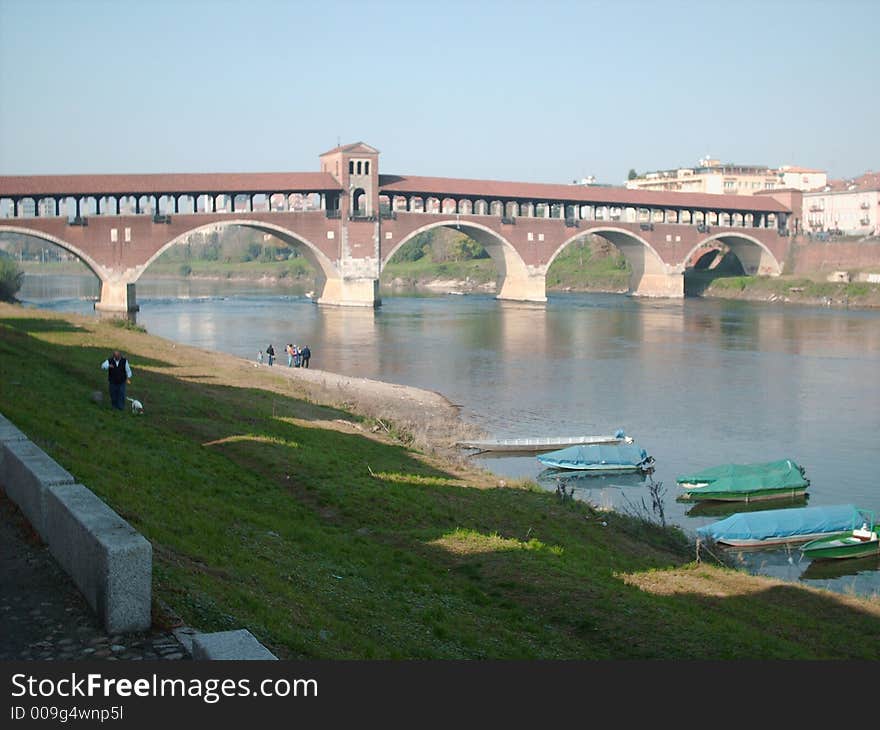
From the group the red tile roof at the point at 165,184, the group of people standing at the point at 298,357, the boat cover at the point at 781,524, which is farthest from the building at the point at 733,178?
the boat cover at the point at 781,524

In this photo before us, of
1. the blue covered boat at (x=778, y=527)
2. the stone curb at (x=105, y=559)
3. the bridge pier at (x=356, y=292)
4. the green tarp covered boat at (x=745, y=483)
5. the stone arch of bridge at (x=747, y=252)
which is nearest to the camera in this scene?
the stone curb at (x=105, y=559)

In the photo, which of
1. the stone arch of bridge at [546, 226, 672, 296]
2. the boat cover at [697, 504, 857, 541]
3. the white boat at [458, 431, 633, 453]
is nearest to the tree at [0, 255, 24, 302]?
the white boat at [458, 431, 633, 453]

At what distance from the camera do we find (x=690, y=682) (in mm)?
4926

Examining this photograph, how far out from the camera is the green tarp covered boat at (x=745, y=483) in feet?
55.4

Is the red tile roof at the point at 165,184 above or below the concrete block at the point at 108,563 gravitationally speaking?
above

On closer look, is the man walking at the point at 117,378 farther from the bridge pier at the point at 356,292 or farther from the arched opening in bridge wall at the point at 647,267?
the arched opening in bridge wall at the point at 647,267

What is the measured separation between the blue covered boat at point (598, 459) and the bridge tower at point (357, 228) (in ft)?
115

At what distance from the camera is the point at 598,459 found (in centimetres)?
1836

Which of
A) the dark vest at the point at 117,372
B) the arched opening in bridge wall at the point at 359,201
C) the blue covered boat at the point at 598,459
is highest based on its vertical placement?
the arched opening in bridge wall at the point at 359,201

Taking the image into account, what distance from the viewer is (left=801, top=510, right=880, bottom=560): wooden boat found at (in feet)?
45.4

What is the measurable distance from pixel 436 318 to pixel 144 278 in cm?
5296

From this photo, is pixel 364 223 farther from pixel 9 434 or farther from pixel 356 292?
pixel 9 434

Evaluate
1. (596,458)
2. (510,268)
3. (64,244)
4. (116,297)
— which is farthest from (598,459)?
(510,268)

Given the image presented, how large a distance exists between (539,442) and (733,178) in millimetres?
82195
